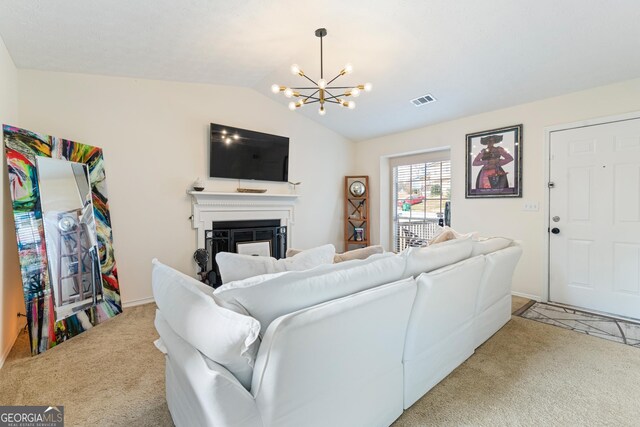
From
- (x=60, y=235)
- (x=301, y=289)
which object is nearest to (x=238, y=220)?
(x=60, y=235)

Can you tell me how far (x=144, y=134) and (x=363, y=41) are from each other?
104 inches

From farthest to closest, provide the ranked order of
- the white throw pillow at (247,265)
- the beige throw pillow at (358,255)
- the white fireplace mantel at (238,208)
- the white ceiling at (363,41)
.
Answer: the white fireplace mantel at (238,208), the white ceiling at (363,41), the beige throw pillow at (358,255), the white throw pillow at (247,265)

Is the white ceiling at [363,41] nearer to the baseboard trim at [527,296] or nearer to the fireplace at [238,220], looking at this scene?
the fireplace at [238,220]

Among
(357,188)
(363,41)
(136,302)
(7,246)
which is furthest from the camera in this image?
(357,188)

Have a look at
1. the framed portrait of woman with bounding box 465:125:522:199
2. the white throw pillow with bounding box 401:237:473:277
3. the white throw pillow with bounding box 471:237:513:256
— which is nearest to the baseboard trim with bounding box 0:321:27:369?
the white throw pillow with bounding box 401:237:473:277

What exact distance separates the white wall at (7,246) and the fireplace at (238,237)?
173 centimetres

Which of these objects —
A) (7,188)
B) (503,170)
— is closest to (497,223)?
(503,170)

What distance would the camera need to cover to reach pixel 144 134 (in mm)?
3484

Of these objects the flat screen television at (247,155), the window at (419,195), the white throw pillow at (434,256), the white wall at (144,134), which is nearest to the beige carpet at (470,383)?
the white throw pillow at (434,256)

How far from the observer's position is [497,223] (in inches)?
154

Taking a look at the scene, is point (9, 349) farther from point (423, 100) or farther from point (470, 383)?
point (423, 100)

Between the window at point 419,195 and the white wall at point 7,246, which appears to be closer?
the white wall at point 7,246

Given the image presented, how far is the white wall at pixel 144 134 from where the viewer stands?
3039 mm

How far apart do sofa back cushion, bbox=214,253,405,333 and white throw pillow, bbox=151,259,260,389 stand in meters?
0.08
